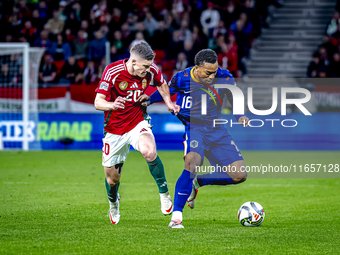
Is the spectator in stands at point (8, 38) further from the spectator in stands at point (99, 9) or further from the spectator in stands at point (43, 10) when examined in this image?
the spectator in stands at point (99, 9)

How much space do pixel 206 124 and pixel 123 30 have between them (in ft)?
41.0

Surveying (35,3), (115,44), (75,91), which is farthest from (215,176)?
(35,3)

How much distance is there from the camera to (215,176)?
21.1ft

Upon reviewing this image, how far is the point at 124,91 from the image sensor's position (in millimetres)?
6379

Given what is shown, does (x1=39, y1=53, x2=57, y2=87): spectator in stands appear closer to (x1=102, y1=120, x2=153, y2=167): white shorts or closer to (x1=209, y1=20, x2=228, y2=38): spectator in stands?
(x1=209, y1=20, x2=228, y2=38): spectator in stands

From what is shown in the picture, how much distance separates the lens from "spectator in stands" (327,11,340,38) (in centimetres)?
1852

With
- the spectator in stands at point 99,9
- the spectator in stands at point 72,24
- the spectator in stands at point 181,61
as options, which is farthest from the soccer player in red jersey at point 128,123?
the spectator in stands at point 99,9

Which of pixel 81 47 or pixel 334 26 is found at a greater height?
pixel 334 26

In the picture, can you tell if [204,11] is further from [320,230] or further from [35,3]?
[320,230]

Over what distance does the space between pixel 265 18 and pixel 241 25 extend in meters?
2.59

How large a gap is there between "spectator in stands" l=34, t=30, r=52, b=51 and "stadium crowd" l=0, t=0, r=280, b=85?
35 mm

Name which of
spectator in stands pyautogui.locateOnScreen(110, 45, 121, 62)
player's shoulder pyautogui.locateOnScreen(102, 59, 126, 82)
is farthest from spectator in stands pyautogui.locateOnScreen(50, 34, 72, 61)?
player's shoulder pyautogui.locateOnScreen(102, 59, 126, 82)

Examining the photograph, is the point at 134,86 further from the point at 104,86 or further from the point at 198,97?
the point at 198,97

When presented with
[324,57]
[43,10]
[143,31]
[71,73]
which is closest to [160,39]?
[143,31]
